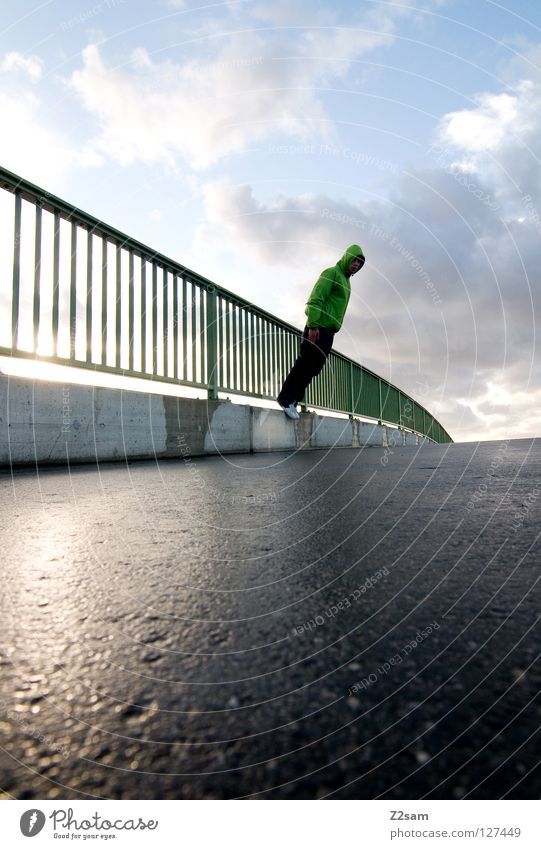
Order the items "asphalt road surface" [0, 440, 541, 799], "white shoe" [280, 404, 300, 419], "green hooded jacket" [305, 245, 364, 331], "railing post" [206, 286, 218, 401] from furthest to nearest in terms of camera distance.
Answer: "white shoe" [280, 404, 300, 419]
"green hooded jacket" [305, 245, 364, 331]
"railing post" [206, 286, 218, 401]
"asphalt road surface" [0, 440, 541, 799]

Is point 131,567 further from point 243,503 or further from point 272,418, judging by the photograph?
point 272,418

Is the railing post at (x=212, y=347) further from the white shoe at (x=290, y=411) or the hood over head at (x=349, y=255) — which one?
the hood over head at (x=349, y=255)

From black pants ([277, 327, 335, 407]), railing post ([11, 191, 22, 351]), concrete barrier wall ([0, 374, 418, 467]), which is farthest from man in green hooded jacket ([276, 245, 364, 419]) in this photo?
railing post ([11, 191, 22, 351])

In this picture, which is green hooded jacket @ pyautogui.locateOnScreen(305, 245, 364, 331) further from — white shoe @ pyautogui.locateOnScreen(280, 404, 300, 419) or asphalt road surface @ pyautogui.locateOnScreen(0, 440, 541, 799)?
asphalt road surface @ pyautogui.locateOnScreen(0, 440, 541, 799)

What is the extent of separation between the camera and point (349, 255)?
21.5ft

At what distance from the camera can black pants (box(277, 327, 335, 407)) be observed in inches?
267

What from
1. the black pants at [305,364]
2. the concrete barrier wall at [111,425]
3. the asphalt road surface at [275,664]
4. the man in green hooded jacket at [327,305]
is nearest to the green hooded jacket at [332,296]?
the man in green hooded jacket at [327,305]

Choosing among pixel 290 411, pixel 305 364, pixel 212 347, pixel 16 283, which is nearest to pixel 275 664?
pixel 16 283

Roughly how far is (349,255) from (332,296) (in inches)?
24.2

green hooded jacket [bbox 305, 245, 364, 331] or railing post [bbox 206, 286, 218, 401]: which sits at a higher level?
green hooded jacket [bbox 305, 245, 364, 331]

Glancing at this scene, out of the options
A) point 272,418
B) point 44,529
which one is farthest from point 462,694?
point 272,418

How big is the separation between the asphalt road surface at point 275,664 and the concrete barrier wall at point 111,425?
2.88 meters
